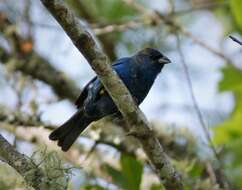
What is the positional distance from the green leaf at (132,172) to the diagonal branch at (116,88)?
427 mm

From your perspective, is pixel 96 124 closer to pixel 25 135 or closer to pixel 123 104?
pixel 25 135

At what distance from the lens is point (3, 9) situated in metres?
6.33

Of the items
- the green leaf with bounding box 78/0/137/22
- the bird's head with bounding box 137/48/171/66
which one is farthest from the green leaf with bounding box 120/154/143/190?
the green leaf with bounding box 78/0/137/22

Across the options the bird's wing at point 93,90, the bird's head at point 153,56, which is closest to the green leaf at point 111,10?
the bird's head at point 153,56

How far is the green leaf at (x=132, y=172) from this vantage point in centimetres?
425

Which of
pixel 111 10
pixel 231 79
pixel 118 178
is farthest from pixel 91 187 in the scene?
pixel 111 10

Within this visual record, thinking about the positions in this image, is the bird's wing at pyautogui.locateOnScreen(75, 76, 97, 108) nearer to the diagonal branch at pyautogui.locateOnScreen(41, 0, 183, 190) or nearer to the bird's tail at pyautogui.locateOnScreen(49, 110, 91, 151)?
the bird's tail at pyautogui.locateOnScreen(49, 110, 91, 151)

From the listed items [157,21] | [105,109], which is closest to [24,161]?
[105,109]

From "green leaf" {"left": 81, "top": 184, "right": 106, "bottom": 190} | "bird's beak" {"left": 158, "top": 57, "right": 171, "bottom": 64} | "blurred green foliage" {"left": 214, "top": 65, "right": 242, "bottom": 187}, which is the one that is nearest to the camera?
"green leaf" {"left": 81, "top": 184, "right": 106, "bottom": 190}

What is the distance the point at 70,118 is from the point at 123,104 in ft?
4.43

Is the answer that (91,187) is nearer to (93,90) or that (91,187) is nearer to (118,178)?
(118,178)

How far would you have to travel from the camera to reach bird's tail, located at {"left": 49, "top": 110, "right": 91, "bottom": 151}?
4.73 metres

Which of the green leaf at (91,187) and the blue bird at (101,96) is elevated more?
the blue bird at (101,96)

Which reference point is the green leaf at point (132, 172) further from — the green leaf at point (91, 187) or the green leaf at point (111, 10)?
the green leaf at point (111, 10)
